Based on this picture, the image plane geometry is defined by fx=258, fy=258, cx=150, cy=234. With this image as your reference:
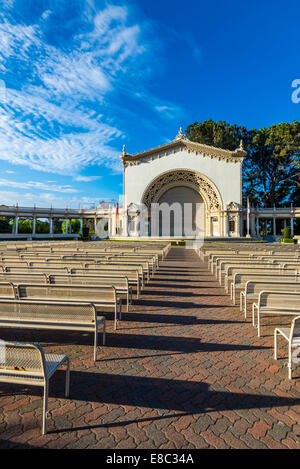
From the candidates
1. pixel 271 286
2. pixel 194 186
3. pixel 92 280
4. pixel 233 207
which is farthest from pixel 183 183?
pixel 92 280

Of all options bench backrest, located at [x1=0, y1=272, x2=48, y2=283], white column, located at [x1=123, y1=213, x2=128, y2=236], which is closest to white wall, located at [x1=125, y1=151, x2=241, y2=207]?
white column, located at [x1=123, y1=213, x2=128, y2=236]

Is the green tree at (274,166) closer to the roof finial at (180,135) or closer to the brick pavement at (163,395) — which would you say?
the roof finial at (180,135)

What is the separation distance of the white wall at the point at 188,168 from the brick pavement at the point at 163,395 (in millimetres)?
41204

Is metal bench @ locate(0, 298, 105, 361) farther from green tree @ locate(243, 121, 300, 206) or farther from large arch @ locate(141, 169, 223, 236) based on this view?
green tree @ locate(243, 121, 300, 206)

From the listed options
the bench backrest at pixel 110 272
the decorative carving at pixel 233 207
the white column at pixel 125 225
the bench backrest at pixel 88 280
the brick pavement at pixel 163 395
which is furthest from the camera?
the white column at pixel 125 225

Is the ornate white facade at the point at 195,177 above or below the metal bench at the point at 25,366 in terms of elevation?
above

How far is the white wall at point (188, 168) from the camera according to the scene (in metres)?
43.5

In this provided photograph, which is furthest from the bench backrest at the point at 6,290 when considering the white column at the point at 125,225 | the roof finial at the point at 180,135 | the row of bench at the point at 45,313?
the roof finial at the point at 180,135

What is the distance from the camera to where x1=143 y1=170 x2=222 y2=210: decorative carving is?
45.3 m

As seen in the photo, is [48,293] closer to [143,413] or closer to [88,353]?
[88,353]

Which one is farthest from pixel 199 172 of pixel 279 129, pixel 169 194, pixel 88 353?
pixel 88 353

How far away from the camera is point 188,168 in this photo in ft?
147

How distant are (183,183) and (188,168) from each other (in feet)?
11.0
